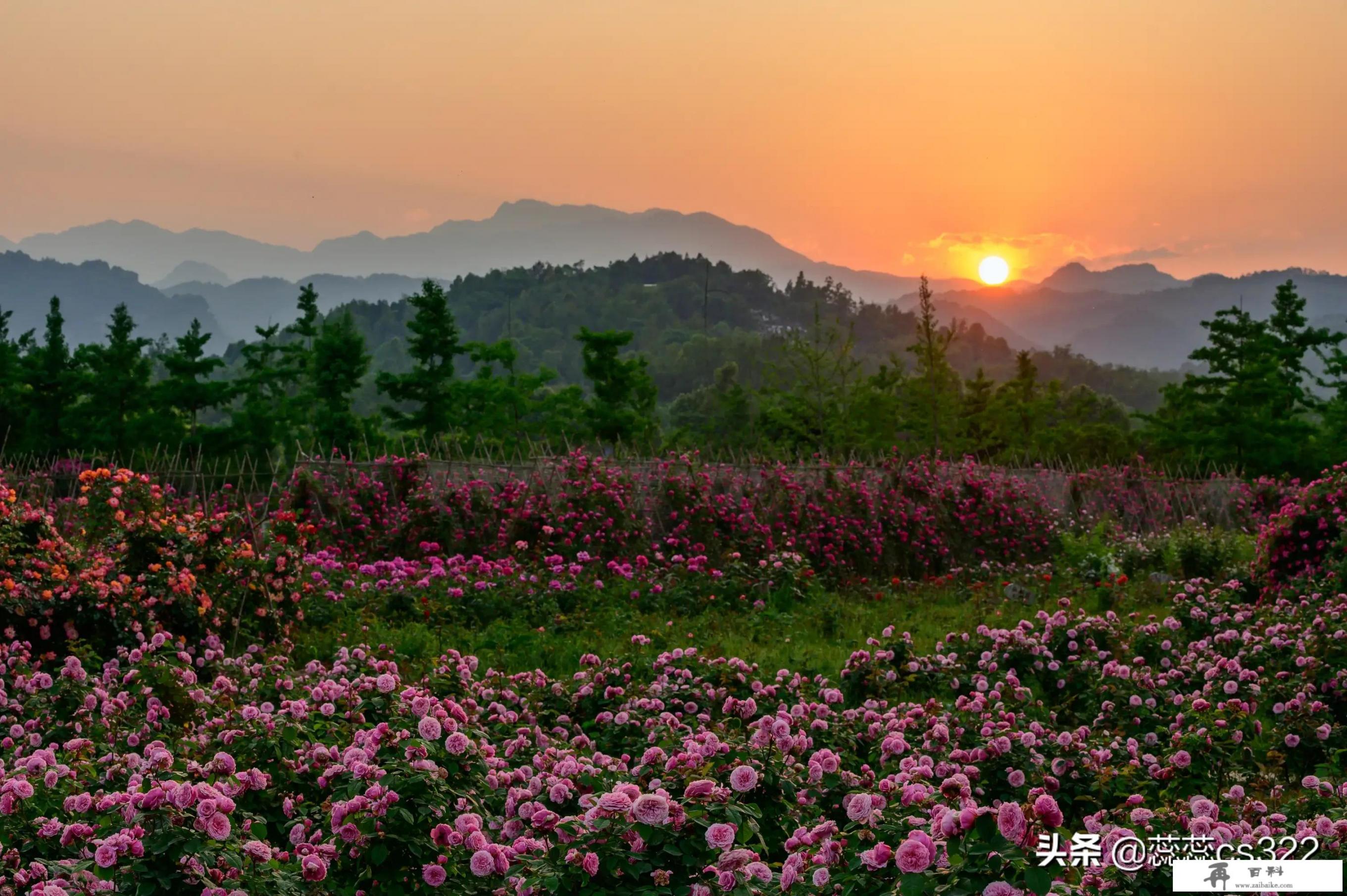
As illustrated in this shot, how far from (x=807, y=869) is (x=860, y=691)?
152 inches

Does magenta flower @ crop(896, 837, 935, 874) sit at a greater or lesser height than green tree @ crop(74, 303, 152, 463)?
lesser

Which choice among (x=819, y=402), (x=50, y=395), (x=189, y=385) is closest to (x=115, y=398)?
(x=189, y=385)

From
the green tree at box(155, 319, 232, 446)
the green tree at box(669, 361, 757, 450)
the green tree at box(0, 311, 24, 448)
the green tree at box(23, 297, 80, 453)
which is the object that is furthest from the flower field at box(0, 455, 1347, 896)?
the green tree at box(0, 311, 24, 448)

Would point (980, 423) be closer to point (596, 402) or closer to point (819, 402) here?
point (819, 402)

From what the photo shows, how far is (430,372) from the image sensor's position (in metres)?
27.5

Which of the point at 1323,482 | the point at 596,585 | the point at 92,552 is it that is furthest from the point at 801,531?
the point at 92,552

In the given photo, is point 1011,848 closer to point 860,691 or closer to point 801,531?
point 860,691

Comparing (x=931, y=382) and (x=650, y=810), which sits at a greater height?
(x=931, y=382)

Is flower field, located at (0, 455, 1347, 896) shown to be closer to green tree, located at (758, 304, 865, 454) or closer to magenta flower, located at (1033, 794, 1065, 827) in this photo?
magenta flower, located at (1033, 794, 1065, 827)

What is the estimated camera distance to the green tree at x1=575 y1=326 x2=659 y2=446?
2850 centimetres

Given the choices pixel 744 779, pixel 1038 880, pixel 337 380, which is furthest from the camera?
pixel 337 380

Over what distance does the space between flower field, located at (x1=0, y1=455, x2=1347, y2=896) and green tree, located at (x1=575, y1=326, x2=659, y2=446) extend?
1497cm

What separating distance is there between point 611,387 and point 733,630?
65.6ft

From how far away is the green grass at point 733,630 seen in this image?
788 centimetres
